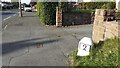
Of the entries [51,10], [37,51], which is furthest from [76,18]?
[37,51]

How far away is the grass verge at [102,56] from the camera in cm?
644

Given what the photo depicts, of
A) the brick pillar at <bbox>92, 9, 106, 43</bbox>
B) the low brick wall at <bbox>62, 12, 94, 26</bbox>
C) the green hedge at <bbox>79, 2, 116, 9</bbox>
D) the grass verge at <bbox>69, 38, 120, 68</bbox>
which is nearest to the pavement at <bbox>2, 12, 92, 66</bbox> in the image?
the grass verge at <bbox>69, 38, 120, 68</bbox>

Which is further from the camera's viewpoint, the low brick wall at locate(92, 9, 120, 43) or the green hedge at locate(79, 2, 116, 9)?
the green hedge at locate(79, 2, 116, 9)

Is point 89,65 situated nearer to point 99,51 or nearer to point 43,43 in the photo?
point 99,51

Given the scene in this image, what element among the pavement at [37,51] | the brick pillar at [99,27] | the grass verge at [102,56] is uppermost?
the brick pillar at [99,27]

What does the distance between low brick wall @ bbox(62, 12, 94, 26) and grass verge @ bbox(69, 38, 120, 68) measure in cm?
1003

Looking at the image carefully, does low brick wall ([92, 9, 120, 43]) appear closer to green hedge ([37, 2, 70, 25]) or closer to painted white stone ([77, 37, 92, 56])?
painted white stone ([77, 37, 92, 56])

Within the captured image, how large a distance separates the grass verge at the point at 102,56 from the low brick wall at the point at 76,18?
395 inches

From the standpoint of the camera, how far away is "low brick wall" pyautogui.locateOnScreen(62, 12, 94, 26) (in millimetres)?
17872

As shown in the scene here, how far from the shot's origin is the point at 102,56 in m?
6.85

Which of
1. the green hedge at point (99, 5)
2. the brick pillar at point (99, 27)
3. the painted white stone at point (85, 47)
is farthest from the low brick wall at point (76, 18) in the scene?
the painted white stone at point (85, 47)

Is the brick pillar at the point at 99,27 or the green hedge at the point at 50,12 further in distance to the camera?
the green hedge at the point at 50,12

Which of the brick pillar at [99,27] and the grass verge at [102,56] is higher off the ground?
the brick pillar at [99,27]

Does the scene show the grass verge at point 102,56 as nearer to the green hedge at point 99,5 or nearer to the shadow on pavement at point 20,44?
the shadow on pavement at point 20,44
